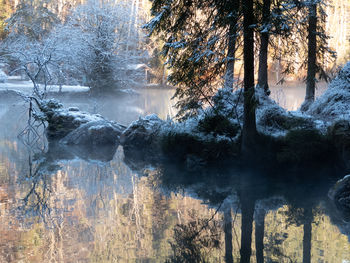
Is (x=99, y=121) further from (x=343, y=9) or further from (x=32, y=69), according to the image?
(x=343, y=9)

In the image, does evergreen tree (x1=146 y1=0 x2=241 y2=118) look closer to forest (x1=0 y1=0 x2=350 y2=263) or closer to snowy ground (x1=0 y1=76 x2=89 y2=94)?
forest (x1=0 y1=0 x2=350 y2=263)

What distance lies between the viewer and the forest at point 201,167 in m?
6.31

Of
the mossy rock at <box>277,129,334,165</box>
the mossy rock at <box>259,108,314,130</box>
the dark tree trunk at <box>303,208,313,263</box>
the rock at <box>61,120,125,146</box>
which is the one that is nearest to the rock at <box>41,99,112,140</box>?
the rock at <box>61,120,125,146</box>

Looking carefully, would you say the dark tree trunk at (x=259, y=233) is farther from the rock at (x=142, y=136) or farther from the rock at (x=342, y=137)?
the rock at (x=142, y=136)

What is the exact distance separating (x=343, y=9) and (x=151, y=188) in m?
56.1

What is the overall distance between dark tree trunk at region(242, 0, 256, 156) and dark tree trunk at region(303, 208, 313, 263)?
353 centimetres

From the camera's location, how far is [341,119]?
11766 millimetres

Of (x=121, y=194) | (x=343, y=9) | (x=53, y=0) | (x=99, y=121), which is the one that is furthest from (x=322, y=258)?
(x=343, y=9)

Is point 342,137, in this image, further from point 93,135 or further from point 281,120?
point 93,135

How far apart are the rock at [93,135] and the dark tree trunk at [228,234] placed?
10.4 m

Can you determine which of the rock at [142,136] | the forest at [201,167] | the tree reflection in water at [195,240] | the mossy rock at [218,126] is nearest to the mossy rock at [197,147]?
the forest at [201,167]

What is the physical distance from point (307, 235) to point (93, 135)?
12303mm

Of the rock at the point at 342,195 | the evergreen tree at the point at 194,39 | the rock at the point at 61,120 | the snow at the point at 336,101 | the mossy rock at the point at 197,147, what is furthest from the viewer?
the rock at the point at 61,120

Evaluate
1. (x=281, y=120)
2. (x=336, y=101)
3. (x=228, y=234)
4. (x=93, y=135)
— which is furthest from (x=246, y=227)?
(x=93, y=135)
